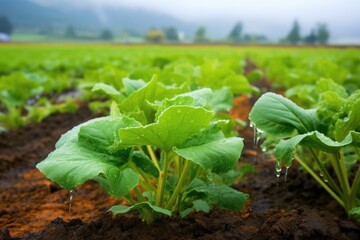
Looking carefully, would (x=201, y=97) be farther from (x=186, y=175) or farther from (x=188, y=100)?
(x=186, y=175)

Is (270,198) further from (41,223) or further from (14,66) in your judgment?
(14,66)

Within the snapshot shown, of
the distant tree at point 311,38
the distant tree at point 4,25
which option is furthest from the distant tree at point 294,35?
the distant tree at point 4,25

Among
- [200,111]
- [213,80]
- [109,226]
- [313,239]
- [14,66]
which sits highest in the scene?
[200,111]

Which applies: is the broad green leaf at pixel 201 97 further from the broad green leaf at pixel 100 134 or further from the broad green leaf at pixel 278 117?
the broad green leaf at pixel 100 134

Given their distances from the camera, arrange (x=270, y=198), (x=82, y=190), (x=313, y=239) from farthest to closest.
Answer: (x=82, y=190) → (x=270, y=198) → (x=313, y=239)

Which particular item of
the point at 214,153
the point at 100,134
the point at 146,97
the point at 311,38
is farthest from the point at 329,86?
the point at 311,38

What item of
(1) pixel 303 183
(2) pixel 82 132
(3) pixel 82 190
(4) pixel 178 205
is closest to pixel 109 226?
(4) pixel 178 205
